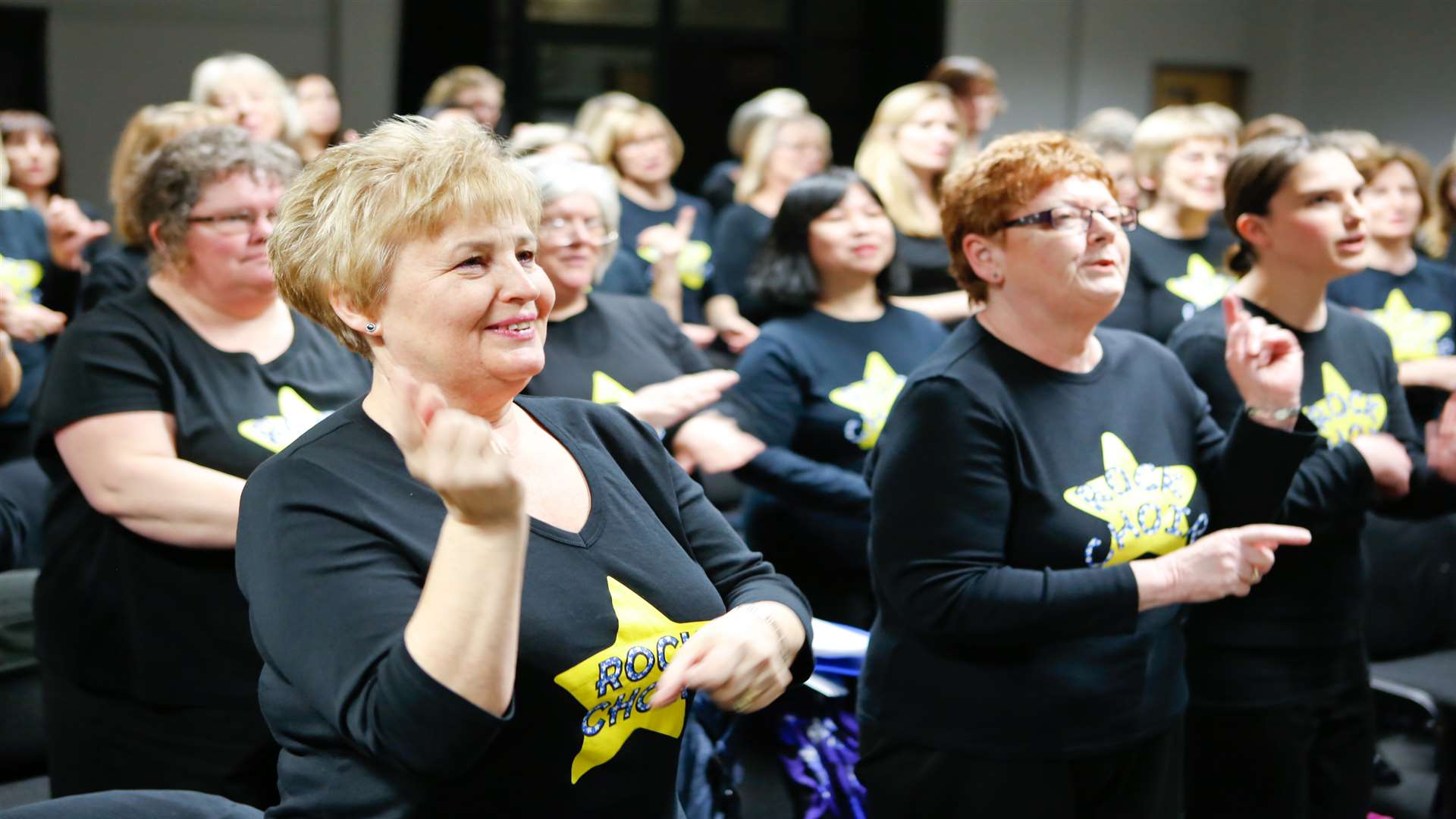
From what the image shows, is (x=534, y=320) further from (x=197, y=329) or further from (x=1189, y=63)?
(x=1189, y=63)

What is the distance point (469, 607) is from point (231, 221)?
122 cm

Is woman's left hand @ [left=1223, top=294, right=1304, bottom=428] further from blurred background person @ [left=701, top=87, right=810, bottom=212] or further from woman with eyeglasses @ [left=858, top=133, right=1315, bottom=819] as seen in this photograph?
blurred background person @ [left=701, top=87, right=810, bottom=212]

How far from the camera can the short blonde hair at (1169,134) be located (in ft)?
12.6

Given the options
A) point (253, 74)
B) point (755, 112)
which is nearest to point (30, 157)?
point (253, 74)

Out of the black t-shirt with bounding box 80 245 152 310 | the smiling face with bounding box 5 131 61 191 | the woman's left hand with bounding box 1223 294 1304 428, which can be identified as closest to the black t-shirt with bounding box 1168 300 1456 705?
the woman's left hand with bounding box 1223 294 1304 428

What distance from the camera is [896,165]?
3.98m

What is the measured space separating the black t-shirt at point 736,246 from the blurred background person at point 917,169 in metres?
0.36

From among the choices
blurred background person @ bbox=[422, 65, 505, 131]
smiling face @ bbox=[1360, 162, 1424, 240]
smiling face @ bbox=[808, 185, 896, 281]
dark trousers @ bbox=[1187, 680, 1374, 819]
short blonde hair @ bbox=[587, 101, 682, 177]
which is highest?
blurred background person @ bbox=[422, 65, 505, 131]

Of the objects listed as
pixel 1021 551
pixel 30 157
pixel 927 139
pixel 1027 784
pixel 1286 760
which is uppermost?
pixel 927 139

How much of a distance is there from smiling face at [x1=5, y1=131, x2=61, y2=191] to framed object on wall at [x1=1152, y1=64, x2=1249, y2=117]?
6.74m

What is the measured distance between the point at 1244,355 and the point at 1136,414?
212 mm

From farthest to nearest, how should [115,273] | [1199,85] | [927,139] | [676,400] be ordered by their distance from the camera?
1. [1199,85]
2. [927,139]
3. [115,273]
4. [676,400]

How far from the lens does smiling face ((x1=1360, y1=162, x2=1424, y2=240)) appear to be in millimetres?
3766

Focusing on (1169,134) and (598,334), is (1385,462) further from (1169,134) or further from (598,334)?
(1169,134)
